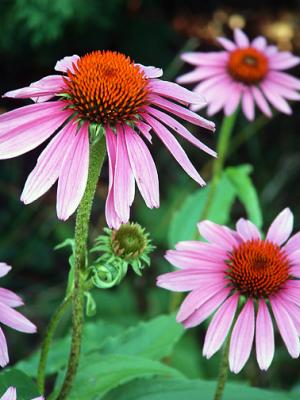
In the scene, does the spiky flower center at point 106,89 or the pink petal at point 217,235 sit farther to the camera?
the pink petal at point 217,235

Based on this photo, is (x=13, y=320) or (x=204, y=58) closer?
(x=13, y=320)

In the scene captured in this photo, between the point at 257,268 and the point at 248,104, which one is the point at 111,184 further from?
the point at 248,104

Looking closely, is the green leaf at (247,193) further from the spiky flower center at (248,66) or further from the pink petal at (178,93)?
the pink petal at (178,93)

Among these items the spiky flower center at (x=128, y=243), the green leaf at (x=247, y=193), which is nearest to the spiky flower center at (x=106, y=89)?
the spiky flower center at (x=128, y=243)

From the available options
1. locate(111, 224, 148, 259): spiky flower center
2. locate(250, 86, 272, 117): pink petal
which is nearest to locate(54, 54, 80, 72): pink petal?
locate(111, 224, 148, 259): spiky flower center

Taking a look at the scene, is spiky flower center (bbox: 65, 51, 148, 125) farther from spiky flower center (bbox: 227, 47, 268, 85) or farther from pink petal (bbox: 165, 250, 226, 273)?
spiky flower center (bbox: 227, 47, 268, 85)

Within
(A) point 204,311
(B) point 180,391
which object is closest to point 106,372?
(B) point 180,391
